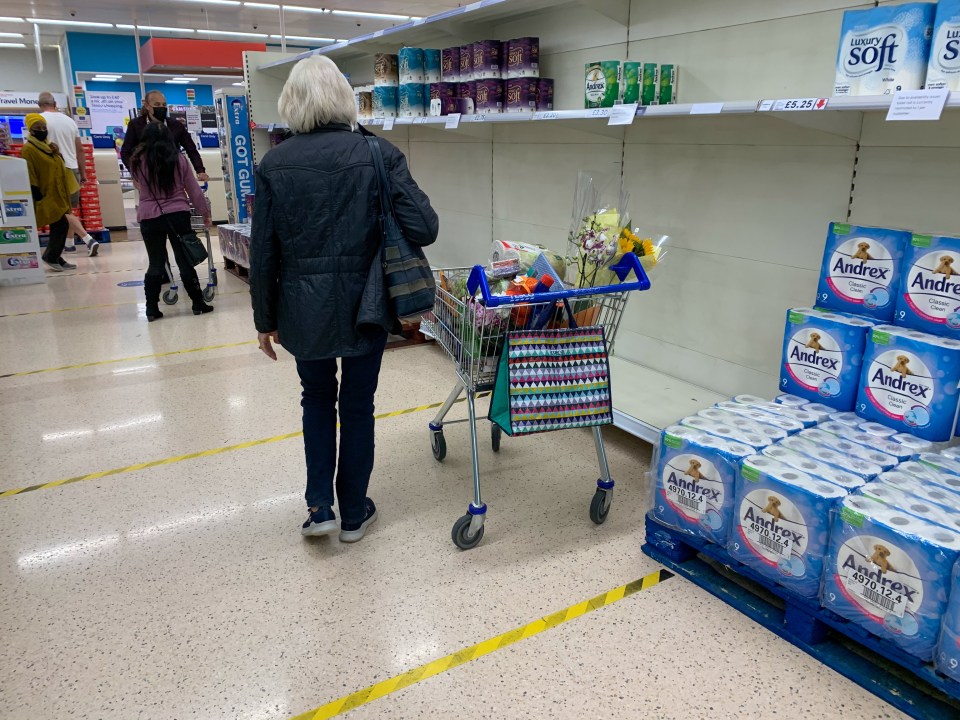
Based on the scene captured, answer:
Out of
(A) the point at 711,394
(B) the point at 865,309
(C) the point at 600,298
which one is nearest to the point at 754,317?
(A) the point at 711,394

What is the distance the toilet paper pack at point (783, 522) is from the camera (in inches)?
76.9

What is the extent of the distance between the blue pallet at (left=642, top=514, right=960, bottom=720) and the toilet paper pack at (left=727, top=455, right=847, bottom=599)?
0.06 metres

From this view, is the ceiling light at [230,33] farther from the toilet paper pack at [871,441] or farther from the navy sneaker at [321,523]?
the toilet paper pack at [871,441]

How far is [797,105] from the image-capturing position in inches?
89.4

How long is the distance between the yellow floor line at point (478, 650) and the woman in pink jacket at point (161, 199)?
454 cm

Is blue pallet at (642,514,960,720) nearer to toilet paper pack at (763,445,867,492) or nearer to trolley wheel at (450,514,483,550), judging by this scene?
toilet paper pack at (763,445,867,492)

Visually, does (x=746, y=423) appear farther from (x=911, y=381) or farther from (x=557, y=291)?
(x=557, y=291)

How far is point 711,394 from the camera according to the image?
3441 mm

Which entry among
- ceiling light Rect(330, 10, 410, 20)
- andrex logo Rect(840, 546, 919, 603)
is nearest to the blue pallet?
andrex logo Rect(840, 546, 919, 603)

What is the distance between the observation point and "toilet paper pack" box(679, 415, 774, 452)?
7.39 feet

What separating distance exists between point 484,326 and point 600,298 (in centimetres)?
50

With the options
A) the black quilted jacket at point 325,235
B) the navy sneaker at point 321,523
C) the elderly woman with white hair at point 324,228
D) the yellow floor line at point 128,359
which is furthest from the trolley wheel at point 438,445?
the yellow floor line at point 128,359

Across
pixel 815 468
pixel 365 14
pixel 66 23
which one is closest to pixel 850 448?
pixel 815 468

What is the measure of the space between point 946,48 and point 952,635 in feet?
5.12
